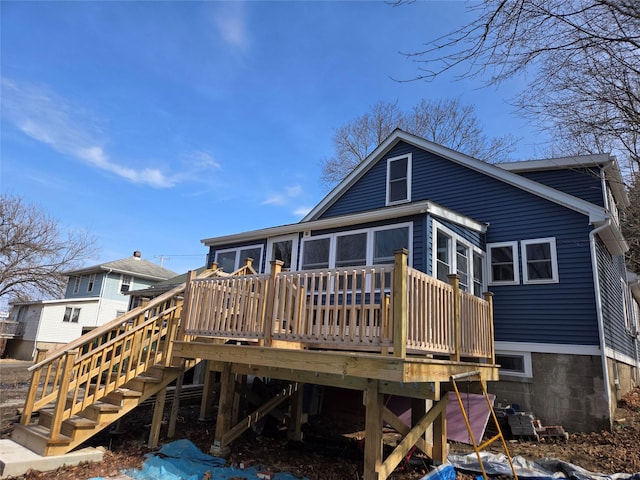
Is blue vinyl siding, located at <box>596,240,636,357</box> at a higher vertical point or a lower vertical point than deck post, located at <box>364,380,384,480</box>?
higher

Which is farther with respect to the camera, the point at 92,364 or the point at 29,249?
the point at 29,249

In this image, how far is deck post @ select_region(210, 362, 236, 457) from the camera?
637cm

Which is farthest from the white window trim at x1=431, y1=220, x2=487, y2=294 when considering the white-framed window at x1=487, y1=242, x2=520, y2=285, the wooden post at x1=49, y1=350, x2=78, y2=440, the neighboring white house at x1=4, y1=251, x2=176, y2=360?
the neighboring white house at x1=4, y1=251, x2=176, y2=360

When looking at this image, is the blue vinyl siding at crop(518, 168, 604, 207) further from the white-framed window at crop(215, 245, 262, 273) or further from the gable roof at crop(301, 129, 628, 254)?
the white-framed window at crop(215, 245, 262, 273)

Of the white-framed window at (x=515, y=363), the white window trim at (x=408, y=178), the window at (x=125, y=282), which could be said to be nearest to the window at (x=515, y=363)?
the white-framed window at (x=515, y=363)

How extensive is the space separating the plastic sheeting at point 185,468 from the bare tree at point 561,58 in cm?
582

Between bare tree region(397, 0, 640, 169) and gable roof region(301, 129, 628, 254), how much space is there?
297cm

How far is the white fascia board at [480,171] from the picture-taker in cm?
959

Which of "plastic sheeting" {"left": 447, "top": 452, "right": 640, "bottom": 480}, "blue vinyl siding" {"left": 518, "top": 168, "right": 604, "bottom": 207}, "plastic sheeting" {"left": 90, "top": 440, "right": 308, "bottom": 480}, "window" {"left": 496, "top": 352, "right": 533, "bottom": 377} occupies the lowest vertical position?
"plastic sheeting" {"left": 90, "top": 440, "right": 308, "bottom": 480}

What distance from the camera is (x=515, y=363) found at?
9.79 m

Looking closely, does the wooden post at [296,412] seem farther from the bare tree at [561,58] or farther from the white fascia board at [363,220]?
the bare tree at [561,58]

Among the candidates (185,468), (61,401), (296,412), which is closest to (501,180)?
(296,412)

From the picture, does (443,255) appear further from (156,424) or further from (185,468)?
(156,424)

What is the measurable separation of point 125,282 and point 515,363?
99.8ft
